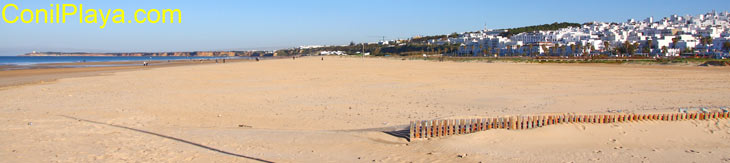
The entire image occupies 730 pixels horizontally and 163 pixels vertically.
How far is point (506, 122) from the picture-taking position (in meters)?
8.54

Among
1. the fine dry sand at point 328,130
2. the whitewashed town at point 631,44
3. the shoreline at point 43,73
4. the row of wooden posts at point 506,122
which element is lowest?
the fine dry sand at point 328,130

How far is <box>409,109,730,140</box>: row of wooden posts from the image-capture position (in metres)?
8.22

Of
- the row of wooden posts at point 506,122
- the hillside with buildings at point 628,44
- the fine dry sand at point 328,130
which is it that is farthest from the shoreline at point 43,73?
the hillside with buildings at point 628,44

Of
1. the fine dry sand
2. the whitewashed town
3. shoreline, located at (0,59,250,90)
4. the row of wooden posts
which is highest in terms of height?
the whitewashed town

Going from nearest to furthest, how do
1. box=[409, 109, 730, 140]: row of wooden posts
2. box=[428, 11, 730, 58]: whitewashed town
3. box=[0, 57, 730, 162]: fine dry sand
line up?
1. box=[0, 57, 730, 162]: fine dry sand
2. box=[409, 109, 730, 140]: row of wooden posts
3. box=[428, 11, 730, 58]: whitewashed town

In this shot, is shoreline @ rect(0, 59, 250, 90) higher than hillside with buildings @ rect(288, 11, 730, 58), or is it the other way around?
hillside with buildings @ rect(288, 11, 730, 58)

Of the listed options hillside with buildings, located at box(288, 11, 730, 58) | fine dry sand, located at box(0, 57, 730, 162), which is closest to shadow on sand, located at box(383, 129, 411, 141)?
fine dry sand, located at box(0, 57, 730, 162)

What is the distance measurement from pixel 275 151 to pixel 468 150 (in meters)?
2.84

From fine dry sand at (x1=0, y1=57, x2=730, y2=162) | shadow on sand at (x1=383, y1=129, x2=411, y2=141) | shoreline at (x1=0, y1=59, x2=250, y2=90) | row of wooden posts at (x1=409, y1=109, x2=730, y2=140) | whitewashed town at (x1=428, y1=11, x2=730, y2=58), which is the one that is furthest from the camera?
whitewashed town at (x1=428, y1=11, x2=730, y2=58)

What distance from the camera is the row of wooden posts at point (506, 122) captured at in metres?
8.22

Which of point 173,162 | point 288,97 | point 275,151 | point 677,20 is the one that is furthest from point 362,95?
point 677,20

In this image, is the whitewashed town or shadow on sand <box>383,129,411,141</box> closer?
shadow on sand <box>383,129,411,141</box>

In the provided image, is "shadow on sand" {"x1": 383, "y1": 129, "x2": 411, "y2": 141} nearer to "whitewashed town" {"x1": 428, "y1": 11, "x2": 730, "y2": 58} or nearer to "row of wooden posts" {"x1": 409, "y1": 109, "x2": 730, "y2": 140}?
"row of wooden posts" {"x1": 409, "y1": 109, "x2": 730, "y2": 140}

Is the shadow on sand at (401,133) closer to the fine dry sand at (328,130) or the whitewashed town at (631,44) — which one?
the fine dry sand at (328,130)
